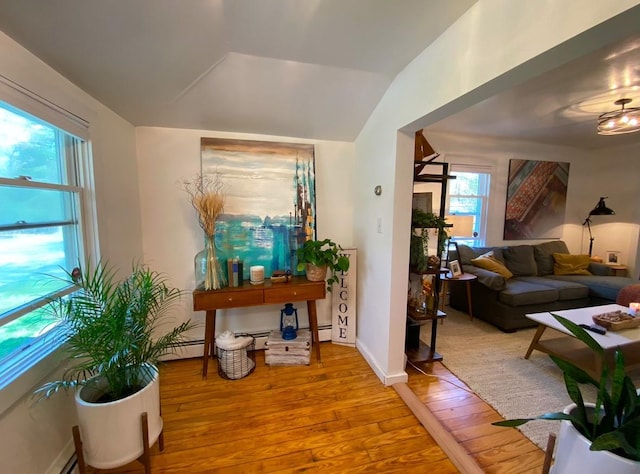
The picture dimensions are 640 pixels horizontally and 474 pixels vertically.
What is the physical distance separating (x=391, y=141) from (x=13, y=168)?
6.61ft

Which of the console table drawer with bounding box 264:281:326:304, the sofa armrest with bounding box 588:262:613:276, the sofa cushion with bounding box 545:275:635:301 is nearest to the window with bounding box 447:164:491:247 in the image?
the sofa cushion with bounding box 545:275:635:301

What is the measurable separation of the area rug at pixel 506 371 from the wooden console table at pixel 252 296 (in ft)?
4.19

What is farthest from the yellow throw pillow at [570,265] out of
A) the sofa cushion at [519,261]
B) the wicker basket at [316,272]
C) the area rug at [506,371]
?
the wicker basket at [316,272]

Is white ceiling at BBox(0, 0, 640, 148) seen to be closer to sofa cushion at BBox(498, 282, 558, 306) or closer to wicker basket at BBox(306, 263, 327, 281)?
wicker basket at BBox(306, 263, 327, 281)

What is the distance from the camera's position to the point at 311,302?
2354 millimetres

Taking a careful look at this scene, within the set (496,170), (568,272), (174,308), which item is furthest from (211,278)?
(568,272)

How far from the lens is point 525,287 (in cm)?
303

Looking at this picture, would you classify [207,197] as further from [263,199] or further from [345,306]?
[345,306]

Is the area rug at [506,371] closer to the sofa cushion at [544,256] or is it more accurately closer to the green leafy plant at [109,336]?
the sofa cushion at [544,256]

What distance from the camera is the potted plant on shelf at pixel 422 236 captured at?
6.84 feet

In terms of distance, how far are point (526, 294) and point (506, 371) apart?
1096 millimetres

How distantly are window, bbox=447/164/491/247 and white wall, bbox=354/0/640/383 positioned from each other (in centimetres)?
199

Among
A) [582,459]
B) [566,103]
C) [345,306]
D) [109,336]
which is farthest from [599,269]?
[109,336]

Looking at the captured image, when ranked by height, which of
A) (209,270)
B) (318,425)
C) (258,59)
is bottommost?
(318,425)
